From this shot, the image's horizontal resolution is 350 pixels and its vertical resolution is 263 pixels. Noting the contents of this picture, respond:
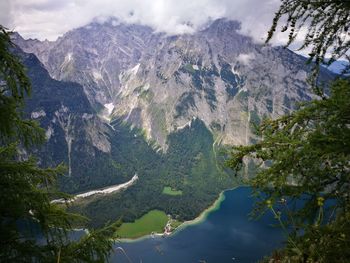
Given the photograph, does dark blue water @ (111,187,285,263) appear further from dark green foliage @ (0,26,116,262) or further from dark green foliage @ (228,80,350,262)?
dark green foliage @ (228,80,350,262)

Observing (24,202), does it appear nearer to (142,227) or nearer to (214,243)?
(214,243)

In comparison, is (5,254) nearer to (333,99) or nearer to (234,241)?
(333,99)

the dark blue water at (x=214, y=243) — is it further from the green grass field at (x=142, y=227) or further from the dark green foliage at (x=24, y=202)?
the dark green foliage at (x=24, y=202)

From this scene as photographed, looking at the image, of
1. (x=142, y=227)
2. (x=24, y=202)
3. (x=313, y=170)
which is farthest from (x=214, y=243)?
(x=313, y=170)

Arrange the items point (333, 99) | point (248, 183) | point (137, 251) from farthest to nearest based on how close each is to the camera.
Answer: point (137, 251) < point (248, 183) < point (333, 99)

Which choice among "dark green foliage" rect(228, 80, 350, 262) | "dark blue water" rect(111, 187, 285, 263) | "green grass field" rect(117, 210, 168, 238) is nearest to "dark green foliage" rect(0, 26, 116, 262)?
"dark green foliage" rect(228, 80, 350, 262)

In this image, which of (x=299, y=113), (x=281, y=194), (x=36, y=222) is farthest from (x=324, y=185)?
(x=36, y=222)

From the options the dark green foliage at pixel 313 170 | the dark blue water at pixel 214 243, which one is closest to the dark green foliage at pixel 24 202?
the dark green foliage at pixel 313 170
